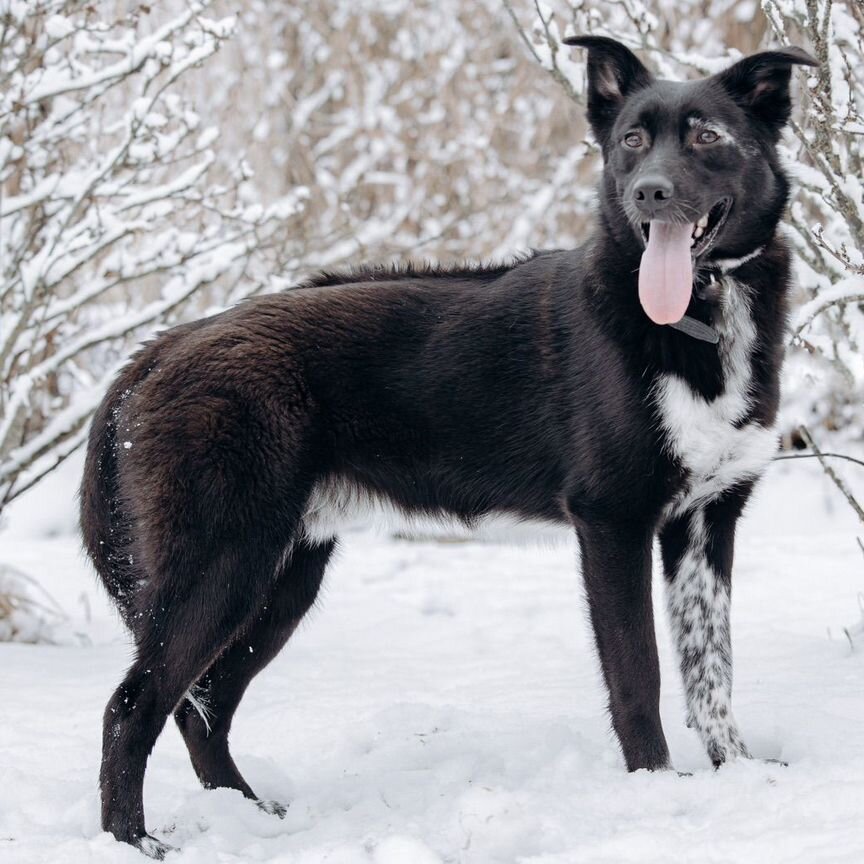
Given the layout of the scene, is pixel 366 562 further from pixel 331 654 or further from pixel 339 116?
pixel 339 116

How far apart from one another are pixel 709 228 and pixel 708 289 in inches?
6.0

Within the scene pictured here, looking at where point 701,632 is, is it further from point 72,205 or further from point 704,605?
point 72,205

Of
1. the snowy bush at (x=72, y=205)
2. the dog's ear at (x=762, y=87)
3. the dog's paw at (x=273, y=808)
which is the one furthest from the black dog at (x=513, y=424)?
the snowy bush at (x=72, y=205)

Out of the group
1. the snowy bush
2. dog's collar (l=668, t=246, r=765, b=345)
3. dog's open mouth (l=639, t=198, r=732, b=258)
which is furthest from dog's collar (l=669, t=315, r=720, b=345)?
the snowy bush

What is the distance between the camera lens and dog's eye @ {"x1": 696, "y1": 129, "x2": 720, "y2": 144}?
3.06 meters

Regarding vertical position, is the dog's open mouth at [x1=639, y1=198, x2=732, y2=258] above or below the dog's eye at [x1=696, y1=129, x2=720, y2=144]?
below

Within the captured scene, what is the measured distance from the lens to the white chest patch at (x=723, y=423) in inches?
117

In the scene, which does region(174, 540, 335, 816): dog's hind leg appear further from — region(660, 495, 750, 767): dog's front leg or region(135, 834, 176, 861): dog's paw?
region(660, 495, 750, 767): dog's front leg

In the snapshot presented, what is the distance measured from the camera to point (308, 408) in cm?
313

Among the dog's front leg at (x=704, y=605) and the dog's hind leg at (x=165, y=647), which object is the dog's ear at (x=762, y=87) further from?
the dog's hind leg at (x=165, y=647)

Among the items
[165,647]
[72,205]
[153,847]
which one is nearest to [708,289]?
[165,647]

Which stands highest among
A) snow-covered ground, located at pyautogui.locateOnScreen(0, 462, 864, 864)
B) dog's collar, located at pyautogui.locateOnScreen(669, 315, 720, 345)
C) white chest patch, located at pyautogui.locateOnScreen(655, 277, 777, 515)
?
dog's collar, located at pyautogui.locateOnScreen(669, 315, 720, 345)

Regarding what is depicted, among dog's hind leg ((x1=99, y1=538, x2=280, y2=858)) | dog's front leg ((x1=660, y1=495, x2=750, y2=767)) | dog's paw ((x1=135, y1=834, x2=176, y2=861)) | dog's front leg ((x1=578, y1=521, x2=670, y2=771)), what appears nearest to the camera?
dog's paw ((x1=135, y1=834, x2=176, y2=861))

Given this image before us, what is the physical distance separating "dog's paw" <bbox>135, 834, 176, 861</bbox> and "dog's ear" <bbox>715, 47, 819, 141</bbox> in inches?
90.0
